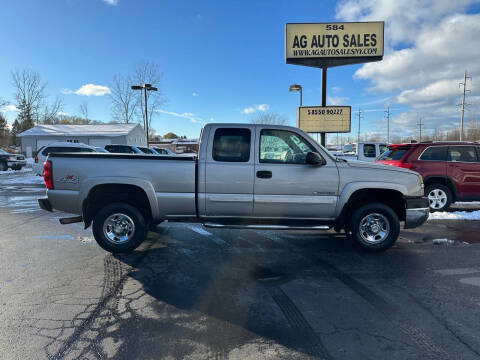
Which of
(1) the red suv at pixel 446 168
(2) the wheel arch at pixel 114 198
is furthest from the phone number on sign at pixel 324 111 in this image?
(2) the wheel arch at pixel 114 198

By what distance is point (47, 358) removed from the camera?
2.22 m

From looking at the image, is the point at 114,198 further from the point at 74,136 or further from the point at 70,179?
the point at 74,136

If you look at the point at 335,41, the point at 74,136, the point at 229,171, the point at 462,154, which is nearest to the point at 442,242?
the point at 462,154

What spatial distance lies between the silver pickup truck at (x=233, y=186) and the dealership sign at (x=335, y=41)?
8983 millimetres

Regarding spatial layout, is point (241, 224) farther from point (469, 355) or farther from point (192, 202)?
point (469, 355)

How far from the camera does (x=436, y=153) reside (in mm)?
7348

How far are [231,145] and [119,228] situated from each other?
7.56ft

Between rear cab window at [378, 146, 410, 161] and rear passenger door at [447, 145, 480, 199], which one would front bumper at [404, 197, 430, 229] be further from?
rear passenger door at [447, 145, 480, 199]

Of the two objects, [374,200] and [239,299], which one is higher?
[374,200]

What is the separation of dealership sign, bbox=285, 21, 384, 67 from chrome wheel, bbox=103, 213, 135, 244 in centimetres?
1041

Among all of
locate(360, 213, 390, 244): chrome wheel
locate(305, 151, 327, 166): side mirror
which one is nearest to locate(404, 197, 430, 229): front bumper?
locate(360, 213, 390, 244): chrome wheel

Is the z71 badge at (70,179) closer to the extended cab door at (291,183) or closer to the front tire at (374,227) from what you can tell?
the extended cab door at (291,183)

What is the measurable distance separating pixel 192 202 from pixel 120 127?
36.7m

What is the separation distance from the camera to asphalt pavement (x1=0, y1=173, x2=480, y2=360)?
2377mm
